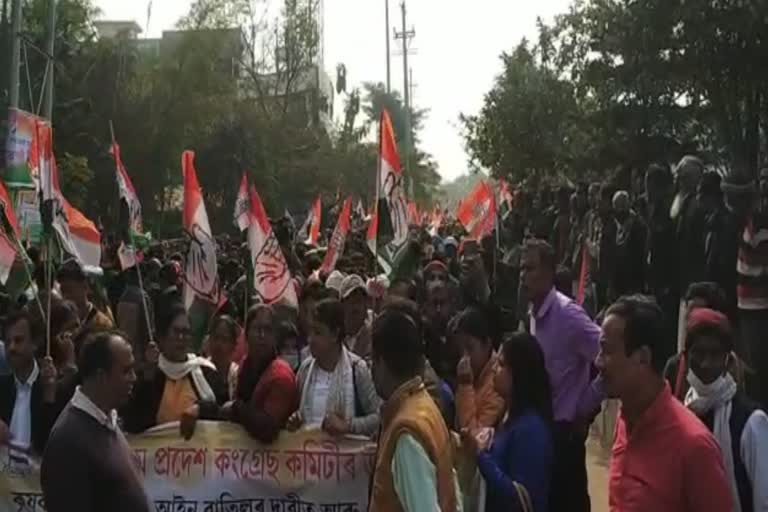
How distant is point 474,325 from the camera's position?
6.04 m

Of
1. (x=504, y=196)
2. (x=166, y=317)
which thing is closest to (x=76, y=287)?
(x=166, y=317)

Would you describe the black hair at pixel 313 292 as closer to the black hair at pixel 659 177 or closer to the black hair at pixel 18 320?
the black hair at pixel 18 320

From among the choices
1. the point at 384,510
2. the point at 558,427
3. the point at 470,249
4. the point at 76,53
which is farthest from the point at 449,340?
the point at 76,53

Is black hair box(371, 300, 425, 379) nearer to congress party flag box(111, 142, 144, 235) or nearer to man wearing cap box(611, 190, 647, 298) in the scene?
congress party flag box(111, 142, 144, 235)

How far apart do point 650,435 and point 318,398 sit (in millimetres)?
2715

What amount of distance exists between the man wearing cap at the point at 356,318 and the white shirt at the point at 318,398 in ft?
4.60

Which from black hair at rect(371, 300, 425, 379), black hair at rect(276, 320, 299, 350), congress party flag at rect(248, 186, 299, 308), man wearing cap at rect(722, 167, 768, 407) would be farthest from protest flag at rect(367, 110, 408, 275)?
black hair at rect(371, 300, 425, 379)

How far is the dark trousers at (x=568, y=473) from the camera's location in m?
6.00

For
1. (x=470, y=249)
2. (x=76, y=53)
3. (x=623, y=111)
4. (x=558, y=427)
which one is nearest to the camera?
(x=558, y=427)

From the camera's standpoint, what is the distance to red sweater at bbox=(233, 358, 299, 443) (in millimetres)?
6168

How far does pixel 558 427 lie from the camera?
6.10 metres

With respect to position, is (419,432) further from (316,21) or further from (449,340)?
(316,21)

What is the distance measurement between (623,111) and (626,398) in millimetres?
16311

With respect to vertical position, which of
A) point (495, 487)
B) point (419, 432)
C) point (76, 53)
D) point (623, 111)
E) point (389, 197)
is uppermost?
point (76, 53)
